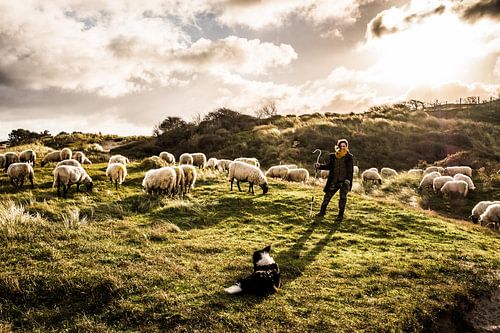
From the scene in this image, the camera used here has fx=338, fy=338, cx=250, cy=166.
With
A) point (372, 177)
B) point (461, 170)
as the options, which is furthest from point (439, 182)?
point (461, 170)

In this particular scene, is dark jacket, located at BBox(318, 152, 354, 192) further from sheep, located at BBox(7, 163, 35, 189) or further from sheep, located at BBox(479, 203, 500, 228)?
sheep, located at BBox(7, 163, 35, 189)

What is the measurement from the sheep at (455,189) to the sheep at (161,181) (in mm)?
16666

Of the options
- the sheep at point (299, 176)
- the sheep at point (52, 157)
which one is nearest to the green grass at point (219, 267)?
the sheep at point (299, 176)

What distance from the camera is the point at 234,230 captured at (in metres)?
11.8

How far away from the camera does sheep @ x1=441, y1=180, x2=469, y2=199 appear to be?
20.7 metres

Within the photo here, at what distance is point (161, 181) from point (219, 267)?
8.30 metres

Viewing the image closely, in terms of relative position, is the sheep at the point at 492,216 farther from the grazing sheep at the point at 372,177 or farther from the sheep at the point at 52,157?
the sheep at the point at 52,157

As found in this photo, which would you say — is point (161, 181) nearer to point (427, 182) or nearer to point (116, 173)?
point (116, 173)

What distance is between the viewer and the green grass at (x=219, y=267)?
20.9 ft

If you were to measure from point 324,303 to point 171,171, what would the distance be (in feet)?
34.9

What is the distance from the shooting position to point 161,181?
620 inches

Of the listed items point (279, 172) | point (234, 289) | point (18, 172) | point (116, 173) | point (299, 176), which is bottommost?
point (234, 289)

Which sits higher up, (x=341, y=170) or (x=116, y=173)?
(x=341, y=170)

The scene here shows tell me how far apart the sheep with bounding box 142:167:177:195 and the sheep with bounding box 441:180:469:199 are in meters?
16.7
